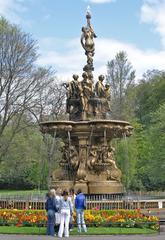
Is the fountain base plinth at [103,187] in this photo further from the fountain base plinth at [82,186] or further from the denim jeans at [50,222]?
the denim jeans at [50,222]

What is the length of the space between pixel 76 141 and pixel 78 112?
1554mm

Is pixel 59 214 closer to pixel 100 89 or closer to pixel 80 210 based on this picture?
pixel 80 210

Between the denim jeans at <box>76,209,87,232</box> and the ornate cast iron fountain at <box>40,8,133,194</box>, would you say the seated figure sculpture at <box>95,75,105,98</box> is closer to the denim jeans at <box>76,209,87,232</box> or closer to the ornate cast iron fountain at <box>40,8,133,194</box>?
the ornate cast iron fountain at <box>40,8,133,194</box>

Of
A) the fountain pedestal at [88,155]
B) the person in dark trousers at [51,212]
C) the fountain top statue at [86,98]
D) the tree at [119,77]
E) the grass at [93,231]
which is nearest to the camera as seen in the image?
the person in dark trousers at [51,212]

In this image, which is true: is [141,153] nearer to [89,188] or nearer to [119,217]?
[89,188]

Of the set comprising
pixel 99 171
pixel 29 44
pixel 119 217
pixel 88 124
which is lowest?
pixel 119 217

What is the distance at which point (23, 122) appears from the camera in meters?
46.9

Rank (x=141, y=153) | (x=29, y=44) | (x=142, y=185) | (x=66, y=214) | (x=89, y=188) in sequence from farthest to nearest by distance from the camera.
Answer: (x=141, y=153), (x=142, y=185), (x=29, y=44), (x=89, y=188), (x=66, y=214)

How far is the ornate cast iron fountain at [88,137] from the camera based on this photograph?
26625 millimetres

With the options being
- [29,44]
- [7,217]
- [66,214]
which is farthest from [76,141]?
[29,44]

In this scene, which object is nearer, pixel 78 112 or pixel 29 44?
pixel 78 112

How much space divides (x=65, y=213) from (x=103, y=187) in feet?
27.1

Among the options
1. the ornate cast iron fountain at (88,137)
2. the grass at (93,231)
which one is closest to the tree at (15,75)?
the ornate cast iron fountain at (88,137)

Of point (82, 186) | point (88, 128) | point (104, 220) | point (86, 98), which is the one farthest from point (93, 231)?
point (86, 98)
